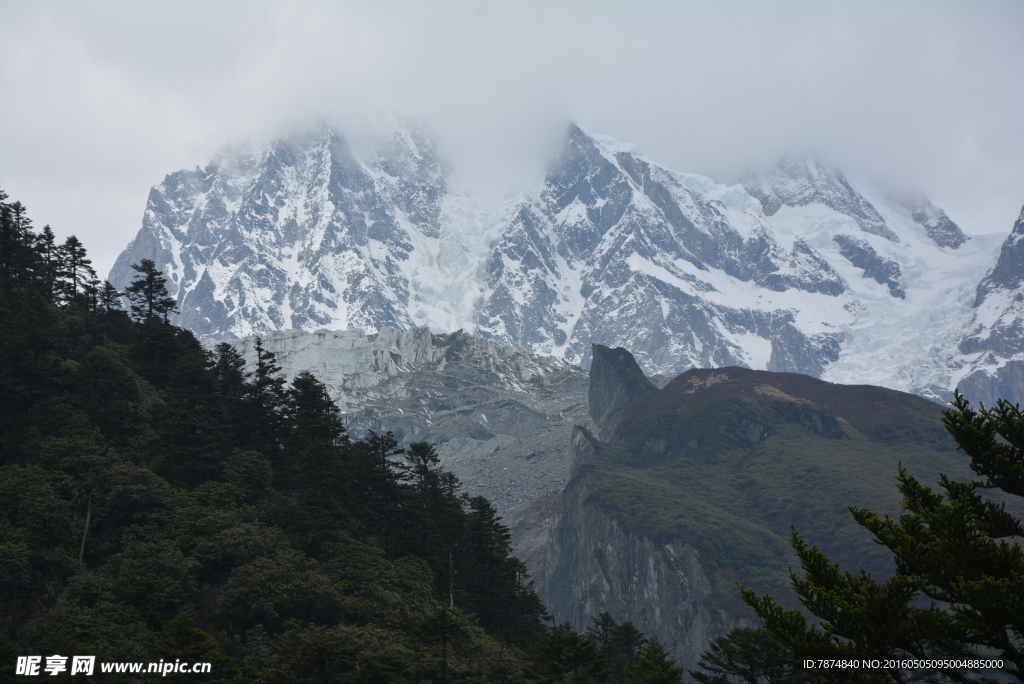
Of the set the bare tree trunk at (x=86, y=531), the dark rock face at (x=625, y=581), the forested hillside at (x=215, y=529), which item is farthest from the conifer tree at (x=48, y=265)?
the dark rock face at (x=625, y=581)

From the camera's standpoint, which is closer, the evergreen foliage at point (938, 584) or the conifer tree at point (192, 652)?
the evergreen foliage at point (938, 584)

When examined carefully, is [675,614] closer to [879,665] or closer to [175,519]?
[175,519]

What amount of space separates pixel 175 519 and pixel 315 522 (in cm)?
1052

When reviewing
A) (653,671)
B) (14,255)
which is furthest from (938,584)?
(14,255)

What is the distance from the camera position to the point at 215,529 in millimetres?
52750

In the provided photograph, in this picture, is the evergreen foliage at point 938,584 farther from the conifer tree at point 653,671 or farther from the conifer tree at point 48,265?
the conifer tree at point 48,265

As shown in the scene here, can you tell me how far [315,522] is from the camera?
6025cm

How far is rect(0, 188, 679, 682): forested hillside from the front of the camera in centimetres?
4347

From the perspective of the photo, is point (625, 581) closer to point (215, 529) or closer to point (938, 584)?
point (215, 529)

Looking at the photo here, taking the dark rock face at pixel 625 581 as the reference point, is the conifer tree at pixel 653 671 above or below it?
below

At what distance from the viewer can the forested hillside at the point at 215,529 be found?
43.5 metres

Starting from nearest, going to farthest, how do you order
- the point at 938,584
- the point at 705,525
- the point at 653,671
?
the point at 938,584, the point at 653,671, the point at 705,525

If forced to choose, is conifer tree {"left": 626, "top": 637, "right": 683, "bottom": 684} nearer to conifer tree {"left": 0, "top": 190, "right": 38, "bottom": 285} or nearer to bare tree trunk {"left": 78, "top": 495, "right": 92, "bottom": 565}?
bare tree trunk {"left": 78, "top": 495, "right": 92, "bottom": 565}

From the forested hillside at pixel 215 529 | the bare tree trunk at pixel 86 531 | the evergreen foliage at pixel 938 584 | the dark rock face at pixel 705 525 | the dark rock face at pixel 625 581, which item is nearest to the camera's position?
the evergreen foliage at pixel 938 584
